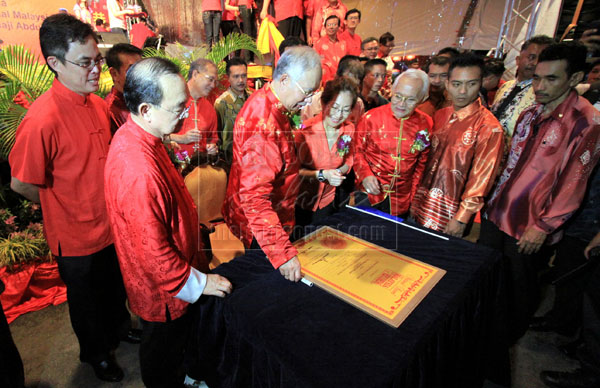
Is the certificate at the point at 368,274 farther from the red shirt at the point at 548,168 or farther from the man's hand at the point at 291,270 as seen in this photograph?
the red shirt at the point at 548,168

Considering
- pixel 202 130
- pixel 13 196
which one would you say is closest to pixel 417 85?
pixel 202 130

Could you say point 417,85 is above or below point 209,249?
above

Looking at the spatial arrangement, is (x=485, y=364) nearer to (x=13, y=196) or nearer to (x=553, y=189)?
(x=553, y=189)

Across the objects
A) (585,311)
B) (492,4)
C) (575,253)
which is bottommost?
(585,311)

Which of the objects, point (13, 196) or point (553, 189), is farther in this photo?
point (13, 196)

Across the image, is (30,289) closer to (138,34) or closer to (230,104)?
(230,104)

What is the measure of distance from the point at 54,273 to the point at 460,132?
376 centimetres

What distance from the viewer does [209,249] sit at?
8.44 feet

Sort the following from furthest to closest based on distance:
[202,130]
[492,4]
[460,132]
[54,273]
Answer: [492,4] < [202,130] < [54,273] < [460,132]

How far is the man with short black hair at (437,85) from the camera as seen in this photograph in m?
3.38

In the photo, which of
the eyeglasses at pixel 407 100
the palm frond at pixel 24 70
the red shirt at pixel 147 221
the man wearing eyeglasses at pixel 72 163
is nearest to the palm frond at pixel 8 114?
the palm frond at pixel 24 70

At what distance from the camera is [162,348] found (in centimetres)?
135

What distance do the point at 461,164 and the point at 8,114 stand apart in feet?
12.1

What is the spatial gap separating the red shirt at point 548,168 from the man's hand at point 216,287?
2053 mm
